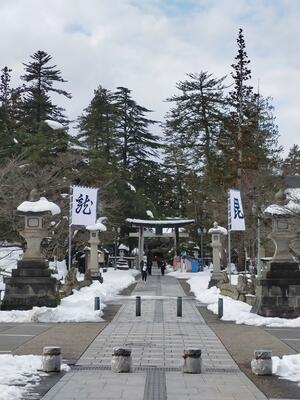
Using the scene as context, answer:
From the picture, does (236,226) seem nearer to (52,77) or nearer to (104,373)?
(104,373)

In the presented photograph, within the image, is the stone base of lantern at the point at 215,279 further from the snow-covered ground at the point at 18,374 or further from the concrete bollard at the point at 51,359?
the concrete bollard at the point at 51,359

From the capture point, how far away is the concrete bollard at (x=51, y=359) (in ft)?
31.5

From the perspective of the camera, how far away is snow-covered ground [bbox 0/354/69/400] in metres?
7.88

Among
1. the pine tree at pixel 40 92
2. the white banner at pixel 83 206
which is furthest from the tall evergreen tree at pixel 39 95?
the white banner at pixel 83 206

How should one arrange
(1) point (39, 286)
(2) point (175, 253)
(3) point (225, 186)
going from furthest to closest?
(2) point (175, 253), (3) point (225, 186), (1) point (39, 286)

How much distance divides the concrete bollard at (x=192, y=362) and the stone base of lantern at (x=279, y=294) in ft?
32.6

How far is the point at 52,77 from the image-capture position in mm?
68438

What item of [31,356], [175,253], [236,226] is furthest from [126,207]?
[31,356]

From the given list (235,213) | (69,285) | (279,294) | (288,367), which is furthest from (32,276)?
(288,367)

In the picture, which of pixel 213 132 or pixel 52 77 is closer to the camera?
pixel 213 132

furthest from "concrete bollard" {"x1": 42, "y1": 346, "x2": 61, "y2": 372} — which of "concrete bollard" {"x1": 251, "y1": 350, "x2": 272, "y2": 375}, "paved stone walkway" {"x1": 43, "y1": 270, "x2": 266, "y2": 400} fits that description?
"concrete bollard" {"x1": 251, "y1": 350, "x2": 272, "y2": 375}

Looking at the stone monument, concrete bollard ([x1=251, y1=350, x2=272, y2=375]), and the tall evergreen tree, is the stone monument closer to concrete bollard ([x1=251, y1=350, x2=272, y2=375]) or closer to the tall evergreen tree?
concrete bollard ([x1=251, y1=350, x2=272, y2=375])

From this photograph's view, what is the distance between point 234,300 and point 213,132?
128 ft

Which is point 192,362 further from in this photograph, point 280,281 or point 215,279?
point 215,279
